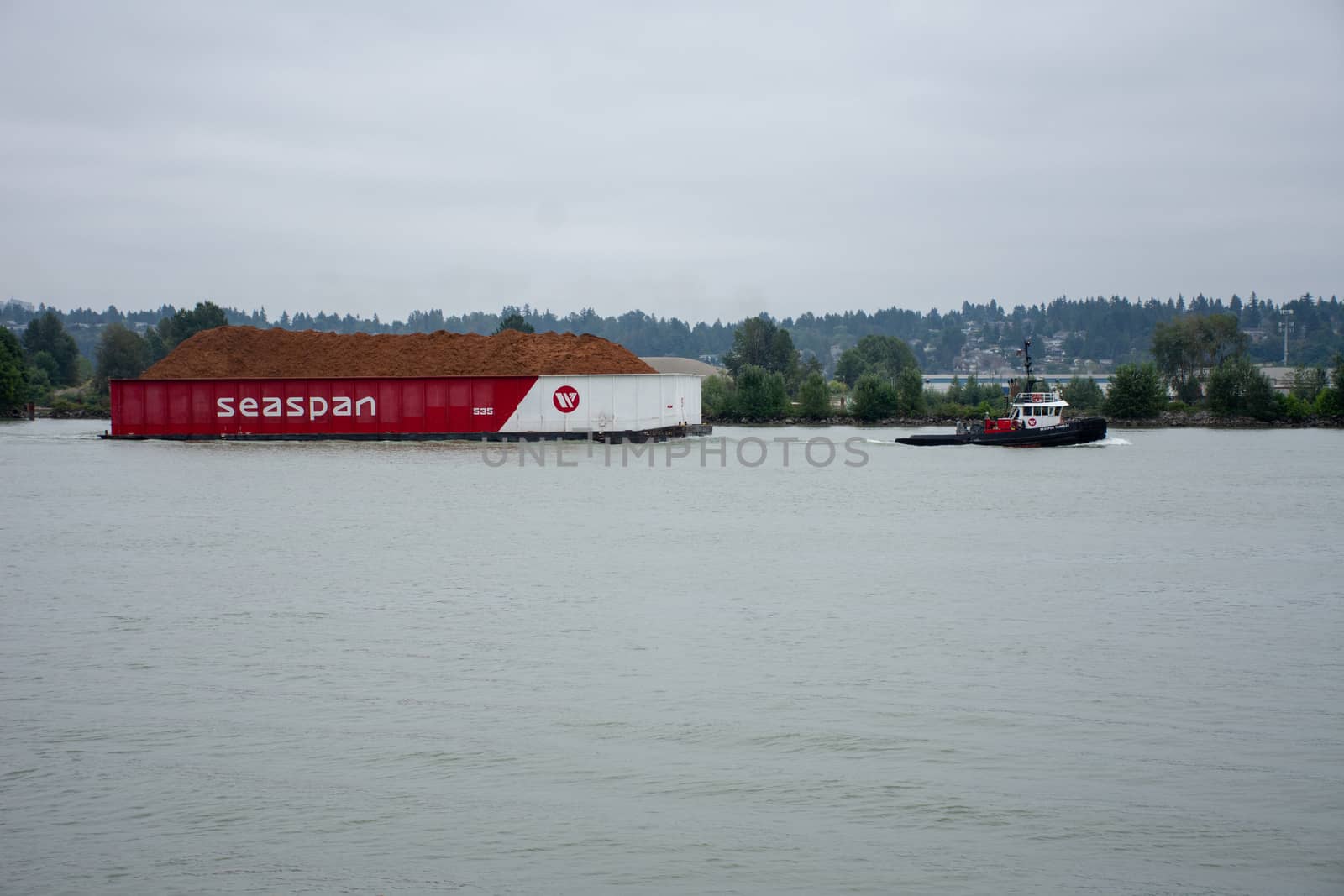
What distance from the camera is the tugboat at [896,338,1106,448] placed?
5541 centimetres

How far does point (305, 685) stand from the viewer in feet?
42.8

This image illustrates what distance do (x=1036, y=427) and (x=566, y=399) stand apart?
853 inches

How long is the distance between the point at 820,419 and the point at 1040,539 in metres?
69.5

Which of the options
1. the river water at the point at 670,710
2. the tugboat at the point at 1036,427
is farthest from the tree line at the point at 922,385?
the river water at the point at 670,710

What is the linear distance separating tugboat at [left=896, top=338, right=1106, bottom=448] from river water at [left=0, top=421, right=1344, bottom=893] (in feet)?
91.7

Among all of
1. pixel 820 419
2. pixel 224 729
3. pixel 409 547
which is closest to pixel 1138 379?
pixel 820 419

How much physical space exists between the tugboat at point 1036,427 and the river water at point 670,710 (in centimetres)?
2796

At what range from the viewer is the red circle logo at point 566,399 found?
188 ft

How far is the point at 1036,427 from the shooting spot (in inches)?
2186

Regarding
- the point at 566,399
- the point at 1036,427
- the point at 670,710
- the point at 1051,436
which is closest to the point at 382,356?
the point at 566,399

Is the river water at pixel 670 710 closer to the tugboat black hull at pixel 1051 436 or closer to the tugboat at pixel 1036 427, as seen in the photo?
the tugboat black hull at pixel 1051 436

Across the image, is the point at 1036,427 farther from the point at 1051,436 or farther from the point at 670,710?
the point at 670,710

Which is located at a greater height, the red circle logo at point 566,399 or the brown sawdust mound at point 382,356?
the brown sawdust mound at point 382,356

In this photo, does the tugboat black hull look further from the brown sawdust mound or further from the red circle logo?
the red circle logo
